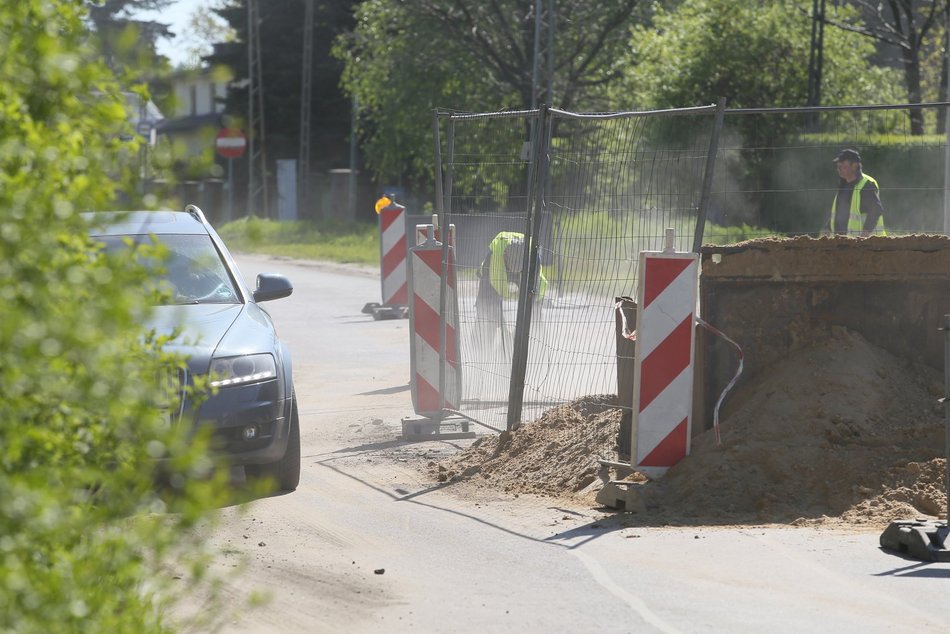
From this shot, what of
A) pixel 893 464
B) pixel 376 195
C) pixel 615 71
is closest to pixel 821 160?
pixel 893 464

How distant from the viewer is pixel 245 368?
7.57 metres

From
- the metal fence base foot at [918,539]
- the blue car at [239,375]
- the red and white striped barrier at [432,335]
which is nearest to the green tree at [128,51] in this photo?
the blue car at [239,375]

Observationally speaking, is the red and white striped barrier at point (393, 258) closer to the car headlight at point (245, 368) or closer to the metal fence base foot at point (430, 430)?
the metal fence base foot at point (430, 430)

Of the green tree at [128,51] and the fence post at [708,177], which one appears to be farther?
the fence post at [708,177]

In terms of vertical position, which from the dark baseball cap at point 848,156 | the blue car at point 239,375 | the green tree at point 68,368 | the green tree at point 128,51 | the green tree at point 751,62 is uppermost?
the green tree at point 751,62

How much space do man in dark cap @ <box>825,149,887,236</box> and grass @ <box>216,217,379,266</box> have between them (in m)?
19.1

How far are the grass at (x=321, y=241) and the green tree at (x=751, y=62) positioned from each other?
28.4 feet

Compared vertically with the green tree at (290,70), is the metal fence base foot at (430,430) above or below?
below

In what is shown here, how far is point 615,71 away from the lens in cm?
3972

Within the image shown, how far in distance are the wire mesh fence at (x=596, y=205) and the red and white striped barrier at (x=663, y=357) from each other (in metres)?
0.34

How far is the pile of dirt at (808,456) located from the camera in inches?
287

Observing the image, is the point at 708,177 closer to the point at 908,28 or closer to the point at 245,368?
the point at 245,368

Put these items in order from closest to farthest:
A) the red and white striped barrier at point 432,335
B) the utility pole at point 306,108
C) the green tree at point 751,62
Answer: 1. the red and white striped barrier at point 432,335
2. the green tree at point 751,62
3. the utility pole at point 306,108

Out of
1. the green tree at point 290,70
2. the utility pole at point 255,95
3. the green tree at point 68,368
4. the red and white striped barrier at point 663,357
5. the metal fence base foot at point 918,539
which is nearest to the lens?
the green tree at point 68,368
